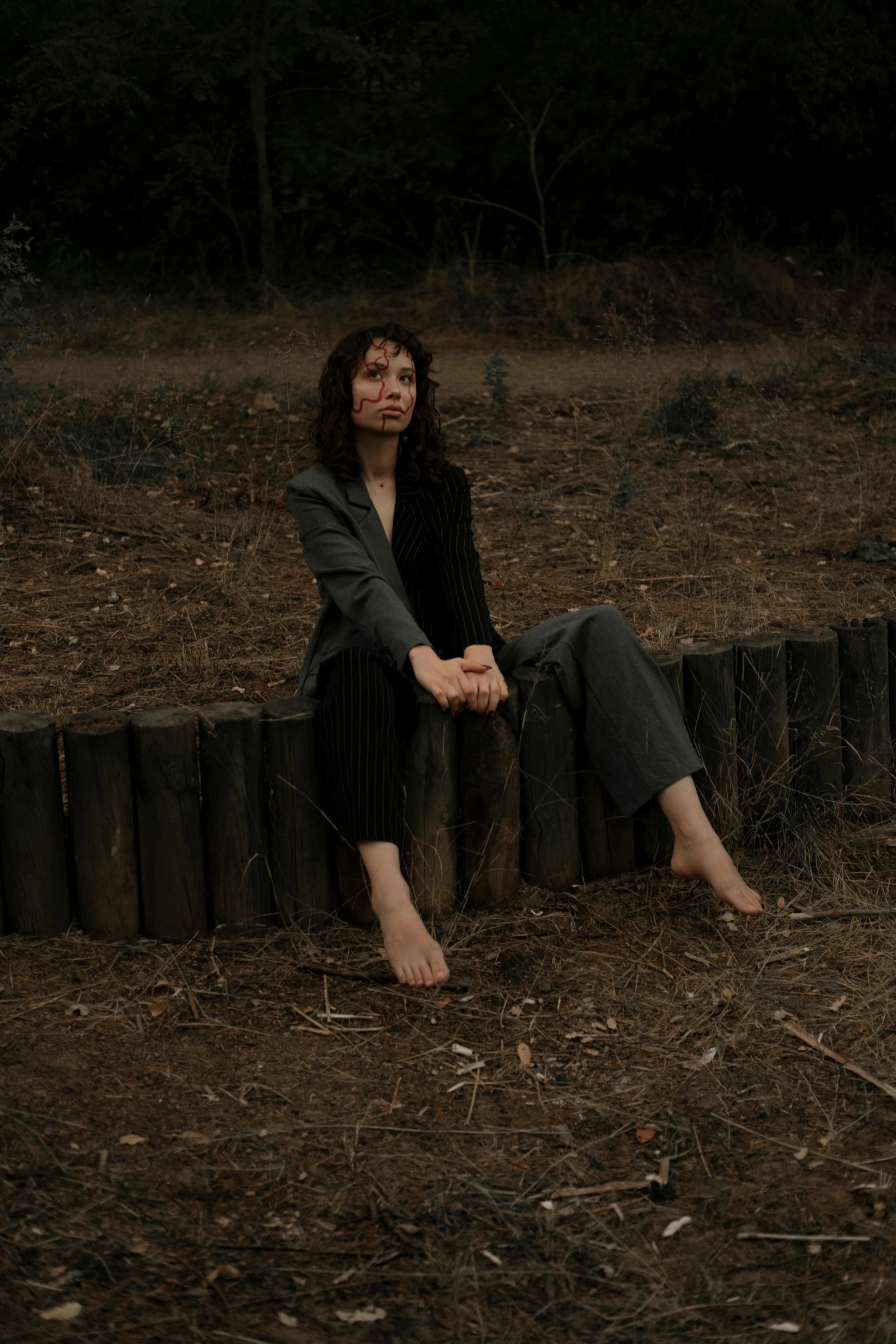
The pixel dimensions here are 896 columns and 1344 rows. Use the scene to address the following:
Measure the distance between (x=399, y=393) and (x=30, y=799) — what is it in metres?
1.30

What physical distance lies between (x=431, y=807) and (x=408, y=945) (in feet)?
1.25

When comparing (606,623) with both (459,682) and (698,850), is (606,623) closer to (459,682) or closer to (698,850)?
(459,682)

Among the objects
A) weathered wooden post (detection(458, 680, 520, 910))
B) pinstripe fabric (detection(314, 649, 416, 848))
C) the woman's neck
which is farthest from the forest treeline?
pinstripe fabric (detection(314, 649, 416, 848))

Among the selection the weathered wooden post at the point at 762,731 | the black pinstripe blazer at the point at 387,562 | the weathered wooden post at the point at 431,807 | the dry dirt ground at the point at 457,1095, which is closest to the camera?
the dry dirt ground at the point at 457,1095

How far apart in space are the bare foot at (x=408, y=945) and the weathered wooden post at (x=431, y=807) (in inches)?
9.4

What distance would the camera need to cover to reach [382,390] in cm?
327

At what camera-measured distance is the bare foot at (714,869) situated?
3.04m

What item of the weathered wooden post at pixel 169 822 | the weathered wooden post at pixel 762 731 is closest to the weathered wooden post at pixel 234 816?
the weathered wooden post at pixel 169 822

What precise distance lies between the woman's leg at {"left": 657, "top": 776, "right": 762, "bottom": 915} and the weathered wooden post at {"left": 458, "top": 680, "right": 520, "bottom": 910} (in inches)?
14.3

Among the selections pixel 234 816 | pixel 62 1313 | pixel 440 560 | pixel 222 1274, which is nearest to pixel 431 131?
pixel 440 560

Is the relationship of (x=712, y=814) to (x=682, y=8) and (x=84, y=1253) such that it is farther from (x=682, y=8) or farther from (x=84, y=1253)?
Result: (x=682, y=8)

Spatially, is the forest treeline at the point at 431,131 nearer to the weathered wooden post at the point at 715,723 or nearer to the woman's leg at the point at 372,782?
the weathered wooden post at the point at 715,723

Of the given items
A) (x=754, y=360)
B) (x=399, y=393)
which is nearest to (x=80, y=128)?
(x=754, y=360)

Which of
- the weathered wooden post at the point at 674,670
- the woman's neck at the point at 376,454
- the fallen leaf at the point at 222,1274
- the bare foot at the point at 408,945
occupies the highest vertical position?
the woman's neck at the point at 376,454
